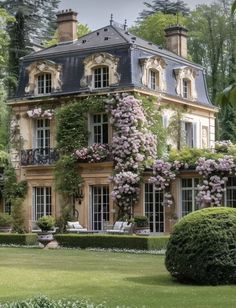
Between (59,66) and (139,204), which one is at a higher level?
(59,66)

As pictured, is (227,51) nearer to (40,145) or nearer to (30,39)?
(30,39)

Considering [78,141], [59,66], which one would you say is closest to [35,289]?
[78,141]

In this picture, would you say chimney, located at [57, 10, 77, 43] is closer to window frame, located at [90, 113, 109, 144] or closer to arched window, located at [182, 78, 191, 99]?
window frame, located at [90, 113, 109, 144]

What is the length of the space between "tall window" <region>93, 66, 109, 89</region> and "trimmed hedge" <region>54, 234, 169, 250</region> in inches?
320

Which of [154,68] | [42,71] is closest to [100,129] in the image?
[154,68]

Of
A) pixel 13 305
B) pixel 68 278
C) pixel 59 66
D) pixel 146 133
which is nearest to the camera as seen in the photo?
pixel 13 305

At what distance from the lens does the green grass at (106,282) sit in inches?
406

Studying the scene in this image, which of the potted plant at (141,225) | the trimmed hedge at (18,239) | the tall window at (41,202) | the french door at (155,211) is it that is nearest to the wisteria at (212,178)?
the french door at (155,211)

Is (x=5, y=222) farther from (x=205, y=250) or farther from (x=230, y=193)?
(x=205, y=250)

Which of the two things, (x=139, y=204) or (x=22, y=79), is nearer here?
(x=139, y=204)

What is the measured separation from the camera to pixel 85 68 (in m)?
29.2

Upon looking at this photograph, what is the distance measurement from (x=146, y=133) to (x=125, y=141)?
111 cm

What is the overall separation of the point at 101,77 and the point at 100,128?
2.12 metres

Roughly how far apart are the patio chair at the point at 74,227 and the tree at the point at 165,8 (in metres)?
25.5
